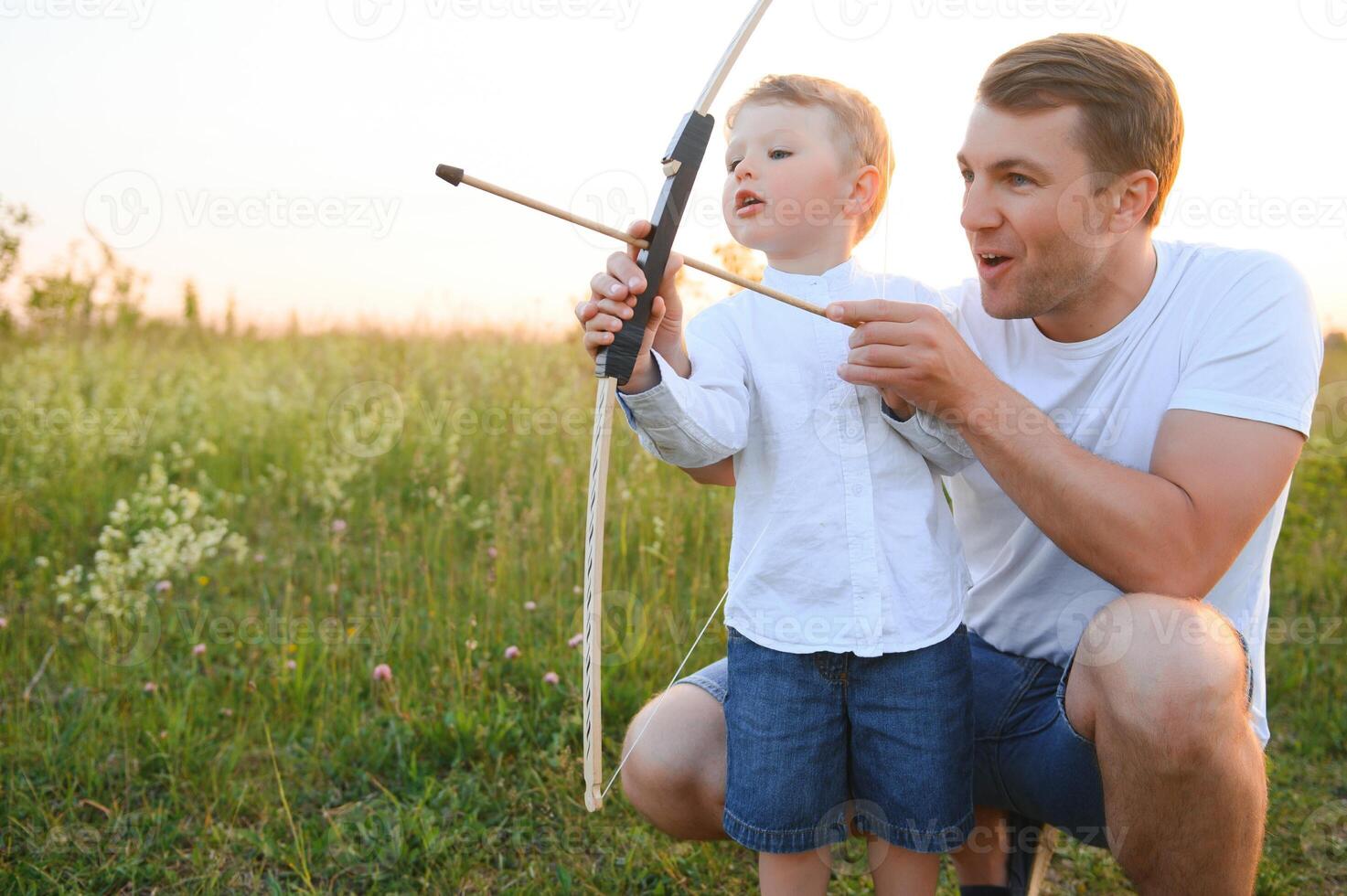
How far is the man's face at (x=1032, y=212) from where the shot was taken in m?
1.91

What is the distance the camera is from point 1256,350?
1.82m

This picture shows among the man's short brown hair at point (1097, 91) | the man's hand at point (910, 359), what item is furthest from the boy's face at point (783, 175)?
the man's short brown hair at point (1097, 91)

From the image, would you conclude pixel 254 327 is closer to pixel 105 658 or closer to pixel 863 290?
pixel 105 658

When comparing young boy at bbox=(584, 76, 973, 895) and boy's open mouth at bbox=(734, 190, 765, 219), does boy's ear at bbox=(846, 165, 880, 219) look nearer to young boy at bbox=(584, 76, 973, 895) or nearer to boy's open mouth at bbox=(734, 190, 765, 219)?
young boy at bbox=(584, 76, 973, 895)

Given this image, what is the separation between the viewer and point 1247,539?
179 centimetres

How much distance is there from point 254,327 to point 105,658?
3.61 meters

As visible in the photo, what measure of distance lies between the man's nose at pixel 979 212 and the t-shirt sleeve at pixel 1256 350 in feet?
1.27

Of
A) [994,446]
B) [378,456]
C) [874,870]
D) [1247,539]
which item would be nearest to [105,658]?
[378,456]

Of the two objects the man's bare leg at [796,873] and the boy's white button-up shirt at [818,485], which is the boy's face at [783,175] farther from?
the man's bare leg at [796,873]

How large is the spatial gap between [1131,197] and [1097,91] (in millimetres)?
193

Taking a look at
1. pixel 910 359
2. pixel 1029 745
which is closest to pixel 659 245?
pixel 910 359

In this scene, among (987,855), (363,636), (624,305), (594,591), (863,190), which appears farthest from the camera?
(363,636)

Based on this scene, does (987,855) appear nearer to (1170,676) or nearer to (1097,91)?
(1170,676)

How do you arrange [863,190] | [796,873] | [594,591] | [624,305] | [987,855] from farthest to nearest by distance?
[987,855], [863,190], [796,873], [594,591], [624,305]
